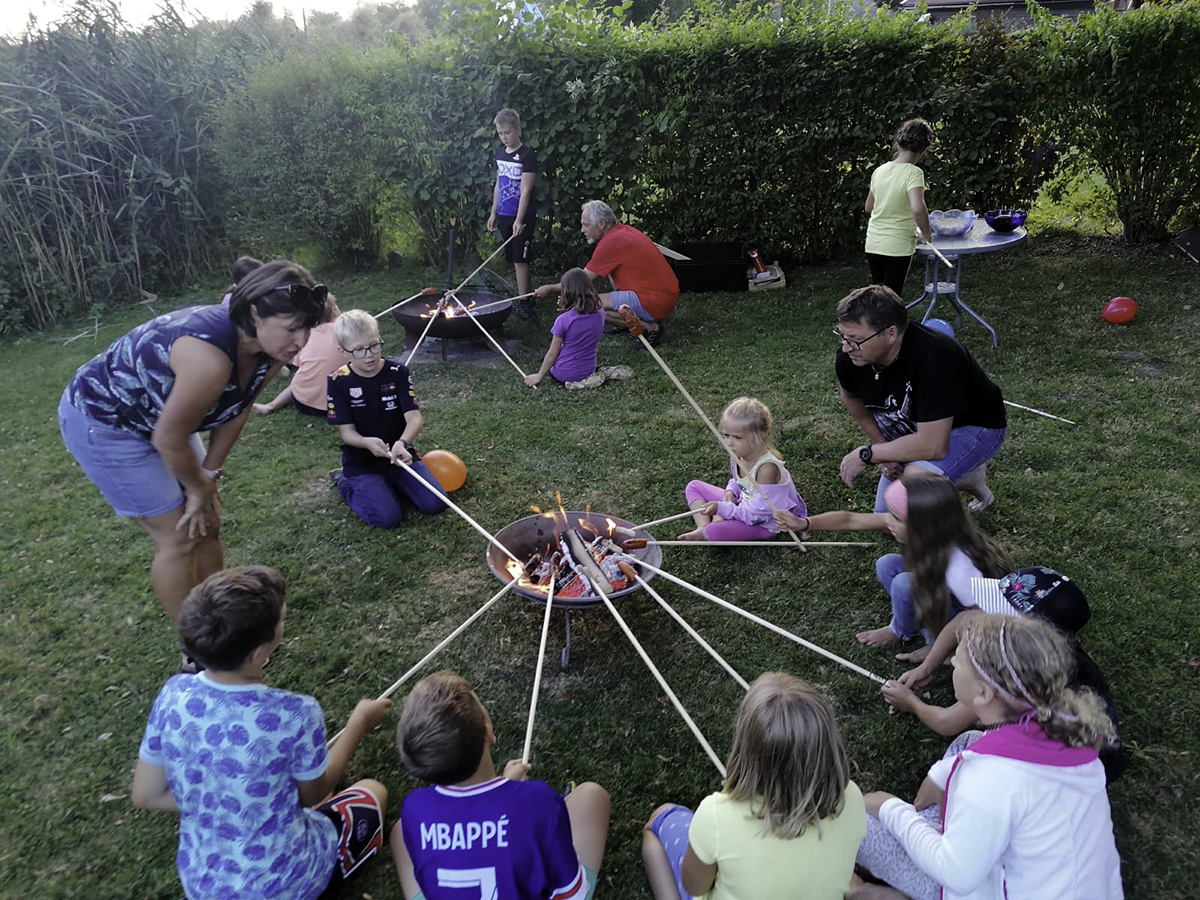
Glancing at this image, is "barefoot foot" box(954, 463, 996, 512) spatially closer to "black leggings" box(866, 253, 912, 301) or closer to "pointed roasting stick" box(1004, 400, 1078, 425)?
"pointed roasting stick" box(1004, 400, 1078, 425)

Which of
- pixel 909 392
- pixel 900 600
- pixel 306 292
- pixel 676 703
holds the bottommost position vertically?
pixel 900 600

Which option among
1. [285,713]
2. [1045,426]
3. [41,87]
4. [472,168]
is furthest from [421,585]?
[41,87]

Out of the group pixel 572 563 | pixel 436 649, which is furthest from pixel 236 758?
pixel 572 563

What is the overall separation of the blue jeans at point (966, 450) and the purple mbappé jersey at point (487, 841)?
3.08 m

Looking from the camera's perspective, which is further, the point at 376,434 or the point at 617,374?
the point at 617,374

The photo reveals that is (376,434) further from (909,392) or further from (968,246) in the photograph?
(968,246)

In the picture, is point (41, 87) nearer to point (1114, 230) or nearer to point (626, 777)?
point (626, 777)

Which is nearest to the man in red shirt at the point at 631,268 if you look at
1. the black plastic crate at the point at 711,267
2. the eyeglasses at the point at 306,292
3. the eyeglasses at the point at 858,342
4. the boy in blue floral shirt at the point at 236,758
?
the black plastic crate at the point at 711,267

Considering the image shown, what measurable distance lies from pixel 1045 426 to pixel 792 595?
3120 millimetres

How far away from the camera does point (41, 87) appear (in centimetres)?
953

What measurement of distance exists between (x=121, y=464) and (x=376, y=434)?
204cm

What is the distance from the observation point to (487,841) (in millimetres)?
2391

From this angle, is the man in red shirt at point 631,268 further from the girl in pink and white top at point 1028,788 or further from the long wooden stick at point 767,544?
the girl in pink and white top at point 1028,788

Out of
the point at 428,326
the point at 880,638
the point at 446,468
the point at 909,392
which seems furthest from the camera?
the point at 428,326
